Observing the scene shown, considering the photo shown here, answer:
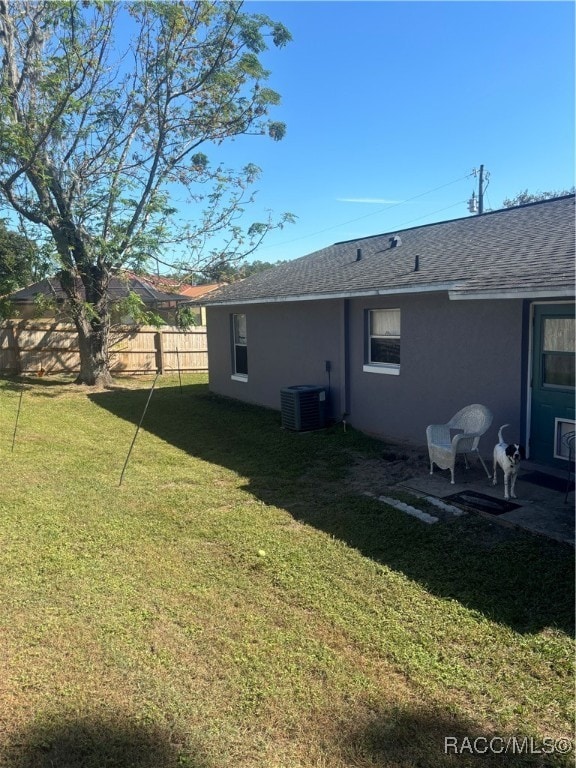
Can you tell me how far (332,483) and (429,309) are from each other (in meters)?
3.08

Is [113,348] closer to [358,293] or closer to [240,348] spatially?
[240,348]

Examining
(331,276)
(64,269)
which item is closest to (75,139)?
(64,269)

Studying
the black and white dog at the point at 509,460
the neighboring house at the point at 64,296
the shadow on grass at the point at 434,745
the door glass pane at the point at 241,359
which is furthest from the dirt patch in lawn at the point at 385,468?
the neighboring house at the point at 64,296

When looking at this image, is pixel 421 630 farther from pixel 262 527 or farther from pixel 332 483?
pixel 332 483

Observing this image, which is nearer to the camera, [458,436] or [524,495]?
[524,495]

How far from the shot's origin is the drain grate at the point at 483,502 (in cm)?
548

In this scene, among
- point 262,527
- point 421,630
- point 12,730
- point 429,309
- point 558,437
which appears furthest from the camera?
point 429,309

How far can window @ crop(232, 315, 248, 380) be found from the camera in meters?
13.6

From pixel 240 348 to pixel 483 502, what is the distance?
9.08 metres

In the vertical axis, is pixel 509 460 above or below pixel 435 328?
below

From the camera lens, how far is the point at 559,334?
6.29 m

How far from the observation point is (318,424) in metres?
10.0

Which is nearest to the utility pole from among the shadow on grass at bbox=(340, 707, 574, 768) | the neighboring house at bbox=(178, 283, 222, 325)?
the neighboring house at bbox=(178, 283, 222, 325)

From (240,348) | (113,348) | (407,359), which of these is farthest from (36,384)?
(407,359)
